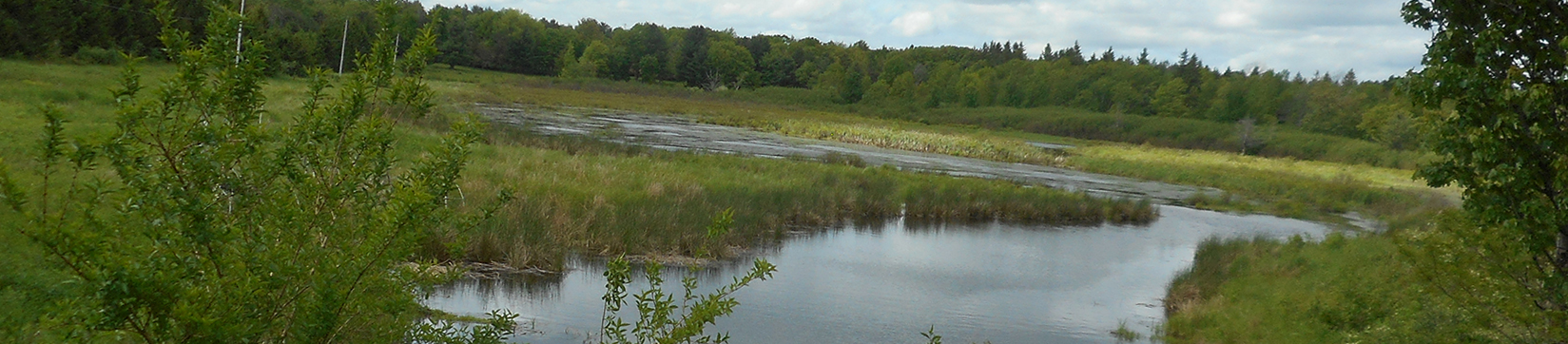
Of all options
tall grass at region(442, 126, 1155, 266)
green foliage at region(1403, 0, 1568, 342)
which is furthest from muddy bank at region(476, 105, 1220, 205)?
green foliage at region(1403, 0, 1568, 342)

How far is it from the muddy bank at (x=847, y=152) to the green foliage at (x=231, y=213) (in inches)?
1225

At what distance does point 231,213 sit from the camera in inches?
213

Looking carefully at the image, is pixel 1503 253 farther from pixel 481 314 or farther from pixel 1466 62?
pixel 481 314

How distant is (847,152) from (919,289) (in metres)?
31.2

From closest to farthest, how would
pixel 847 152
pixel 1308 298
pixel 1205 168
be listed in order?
pixel 1308 298, pixel 847 152, pixel 1205 168

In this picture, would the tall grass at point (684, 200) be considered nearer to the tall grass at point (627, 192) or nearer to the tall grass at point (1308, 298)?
the tall grass at point (627, 192)

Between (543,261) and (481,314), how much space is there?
322 centimetres

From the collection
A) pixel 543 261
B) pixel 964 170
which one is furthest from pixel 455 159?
pixel 964 170

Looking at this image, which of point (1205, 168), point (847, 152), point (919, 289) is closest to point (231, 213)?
point (919, 289)

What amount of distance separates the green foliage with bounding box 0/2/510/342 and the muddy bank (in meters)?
31.1

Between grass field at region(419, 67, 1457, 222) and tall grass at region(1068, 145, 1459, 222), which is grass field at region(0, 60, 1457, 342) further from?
grass field at region(419, 67, 1457, 222)

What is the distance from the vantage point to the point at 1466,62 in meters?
7.15

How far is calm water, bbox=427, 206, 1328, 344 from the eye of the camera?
561 inches

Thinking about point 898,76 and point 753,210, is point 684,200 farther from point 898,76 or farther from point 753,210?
point 898,76
